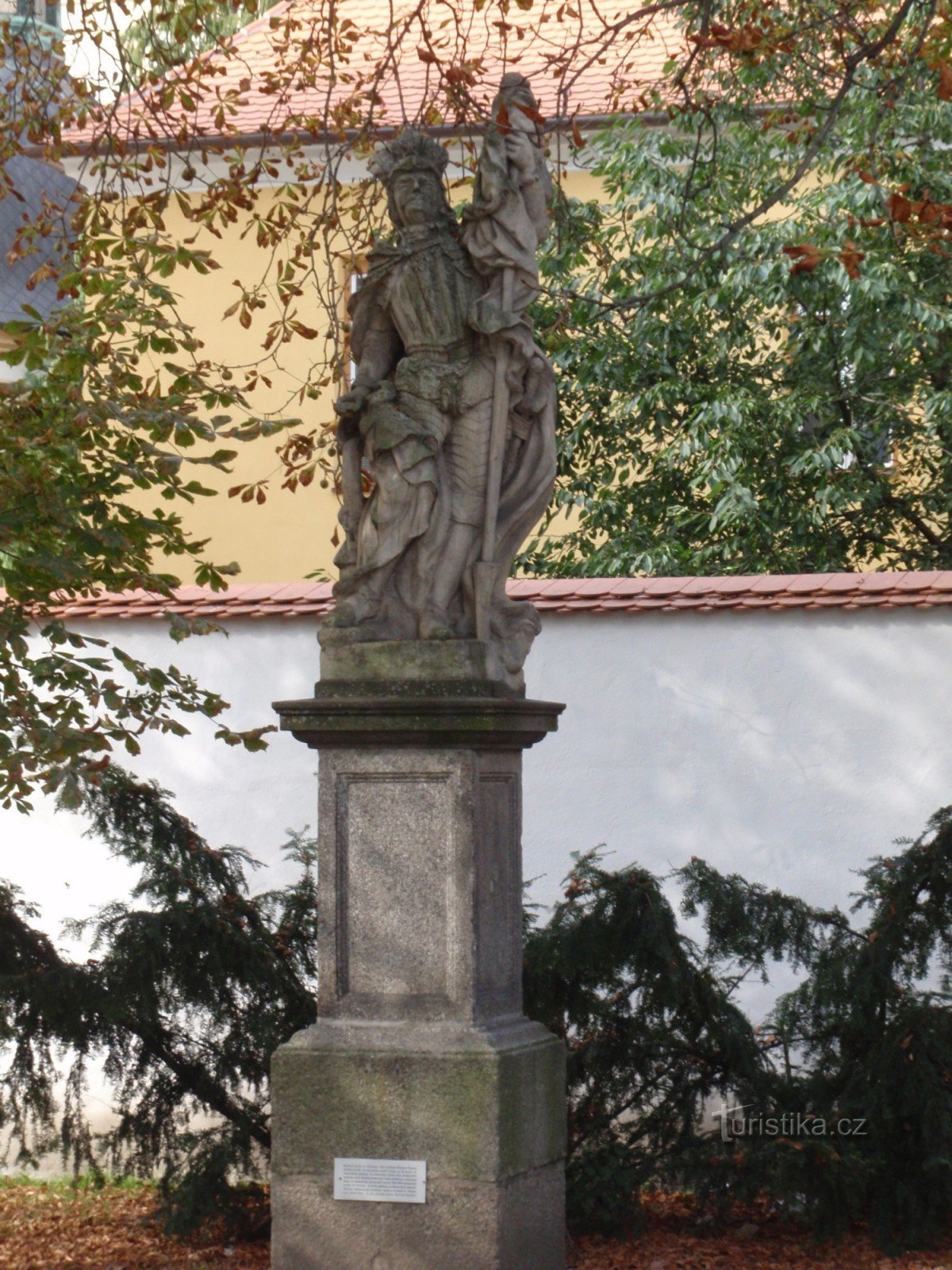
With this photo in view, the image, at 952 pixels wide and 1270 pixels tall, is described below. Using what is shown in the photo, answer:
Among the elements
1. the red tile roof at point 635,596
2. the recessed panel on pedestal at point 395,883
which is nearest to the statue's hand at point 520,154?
the recessed panel on pedestal at point 395,883

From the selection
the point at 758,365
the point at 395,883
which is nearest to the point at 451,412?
the point at 395,883

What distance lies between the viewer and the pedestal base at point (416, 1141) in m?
5.12

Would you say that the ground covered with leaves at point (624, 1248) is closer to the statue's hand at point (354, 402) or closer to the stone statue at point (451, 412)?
the stone statue at point (451, 412)

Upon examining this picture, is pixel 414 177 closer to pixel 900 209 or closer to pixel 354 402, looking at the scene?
pixel 354 402

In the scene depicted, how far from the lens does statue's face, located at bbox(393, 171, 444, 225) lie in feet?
18.3

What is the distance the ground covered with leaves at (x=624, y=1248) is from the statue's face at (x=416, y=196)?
3.50 metres

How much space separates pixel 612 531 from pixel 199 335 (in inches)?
211

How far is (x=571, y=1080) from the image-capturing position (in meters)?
6.40

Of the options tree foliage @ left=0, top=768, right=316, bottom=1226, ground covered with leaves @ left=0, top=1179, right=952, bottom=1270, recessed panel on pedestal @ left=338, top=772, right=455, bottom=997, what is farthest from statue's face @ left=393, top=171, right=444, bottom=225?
ground covered with leaves @ left=0, top=1179, right=952, bottom=1270

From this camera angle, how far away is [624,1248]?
6.19 meters

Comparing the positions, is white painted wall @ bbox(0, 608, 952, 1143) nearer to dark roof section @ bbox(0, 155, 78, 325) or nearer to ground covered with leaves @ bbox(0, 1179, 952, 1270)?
ground covered with leaves @ bbox(0, 1179, 952, 1270)

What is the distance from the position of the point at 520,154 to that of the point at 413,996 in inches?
102

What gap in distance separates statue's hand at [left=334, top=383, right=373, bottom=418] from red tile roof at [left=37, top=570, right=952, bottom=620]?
8.58ft

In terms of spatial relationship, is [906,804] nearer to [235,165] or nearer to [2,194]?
[235,165]
